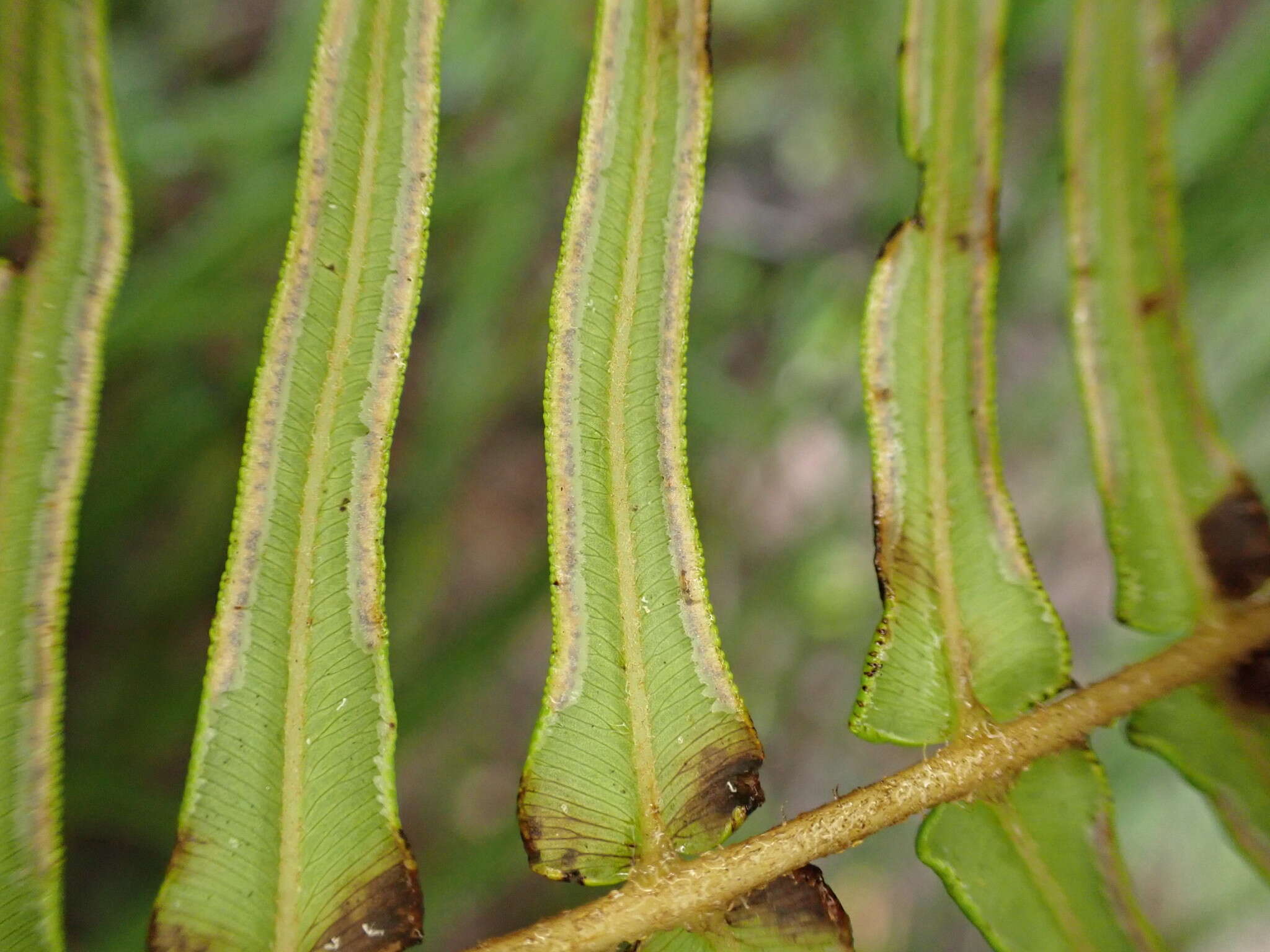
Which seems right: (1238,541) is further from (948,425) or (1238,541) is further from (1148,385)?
(948,425)

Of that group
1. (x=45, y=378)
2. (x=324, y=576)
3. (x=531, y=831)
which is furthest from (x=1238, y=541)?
(x=45, y=378)

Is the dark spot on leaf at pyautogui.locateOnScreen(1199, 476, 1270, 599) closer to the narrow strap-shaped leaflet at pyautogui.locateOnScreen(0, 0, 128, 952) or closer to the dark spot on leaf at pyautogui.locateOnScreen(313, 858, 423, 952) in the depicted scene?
the dark spot on leaf at pyautogui.locateOnScreen(313, 858, 423, 952)

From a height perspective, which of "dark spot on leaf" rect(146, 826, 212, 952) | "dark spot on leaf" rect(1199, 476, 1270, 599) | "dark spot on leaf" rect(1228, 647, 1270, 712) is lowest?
"dark spot on leaf" rect(146, 826, 212, 952)

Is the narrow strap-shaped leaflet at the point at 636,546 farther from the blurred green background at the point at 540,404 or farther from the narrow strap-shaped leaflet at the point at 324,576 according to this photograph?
the blurred green background at the point at 540,404

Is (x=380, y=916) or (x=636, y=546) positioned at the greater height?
(x=636, y=546)

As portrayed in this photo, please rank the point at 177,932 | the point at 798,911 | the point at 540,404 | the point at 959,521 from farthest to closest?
the point at 540,404 → the point at 959,521 → the point at 798,911 → the point at 177,932

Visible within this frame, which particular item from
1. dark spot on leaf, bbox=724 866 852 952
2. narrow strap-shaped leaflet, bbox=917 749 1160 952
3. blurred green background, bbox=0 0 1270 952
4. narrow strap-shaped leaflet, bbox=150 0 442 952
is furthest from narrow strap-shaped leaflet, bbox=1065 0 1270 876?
narrow strap-shaped leaflet, bbox=150 0 442 952

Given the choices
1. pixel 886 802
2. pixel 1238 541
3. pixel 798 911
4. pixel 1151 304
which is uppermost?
pixel 1151 304

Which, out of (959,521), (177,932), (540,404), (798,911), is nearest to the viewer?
(177,932)
